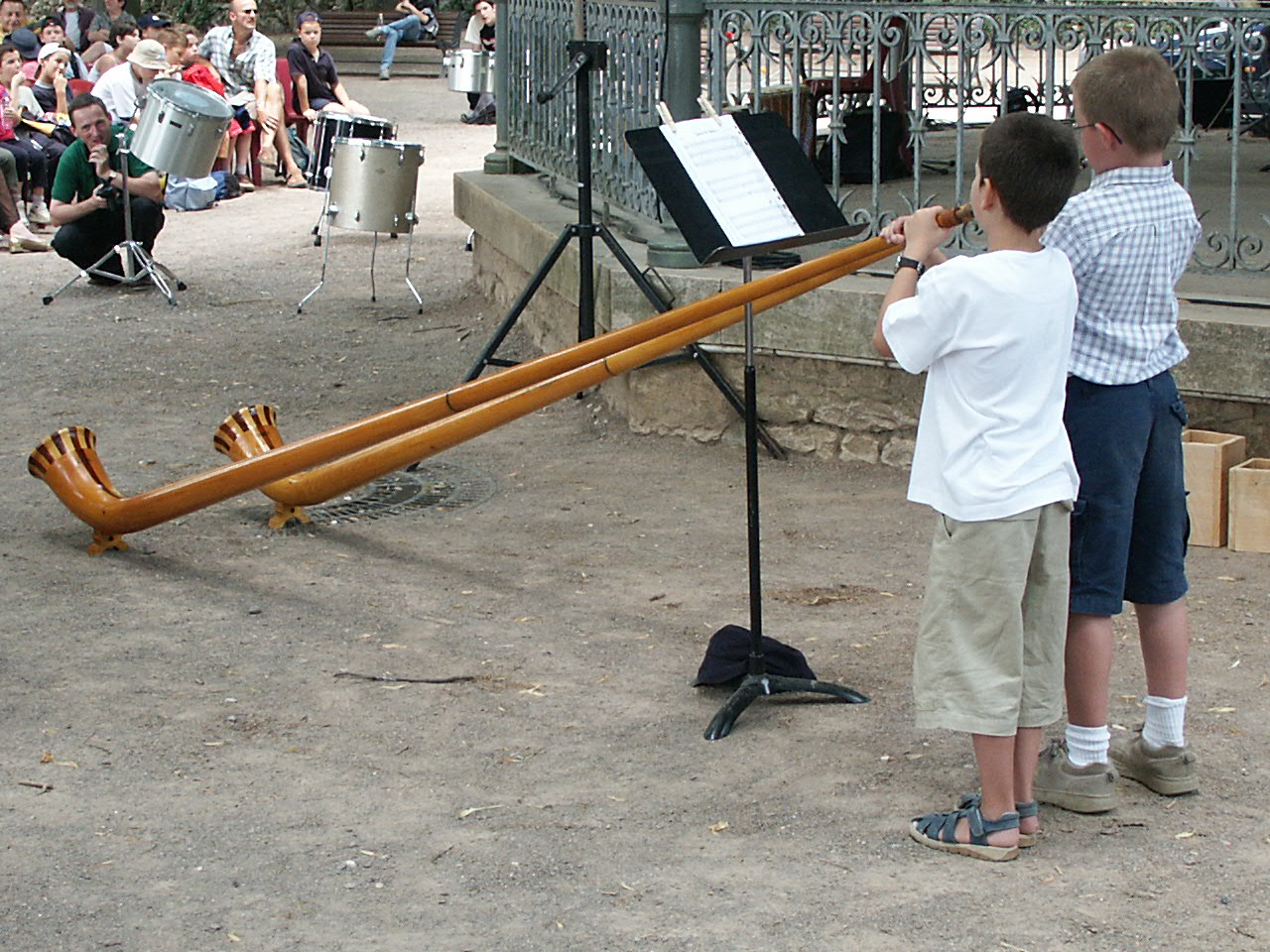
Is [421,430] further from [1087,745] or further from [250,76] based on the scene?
[250,76]

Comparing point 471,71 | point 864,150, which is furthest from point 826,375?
point 471,71

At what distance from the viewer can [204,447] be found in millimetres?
7371

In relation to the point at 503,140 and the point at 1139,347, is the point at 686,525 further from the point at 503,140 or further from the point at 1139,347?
the point at 503,140

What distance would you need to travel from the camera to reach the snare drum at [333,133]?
11859 millimetres

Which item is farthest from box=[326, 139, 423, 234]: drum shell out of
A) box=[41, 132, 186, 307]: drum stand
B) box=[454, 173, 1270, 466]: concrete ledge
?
box=[454, 173, 1270, 466]: concrete ledge

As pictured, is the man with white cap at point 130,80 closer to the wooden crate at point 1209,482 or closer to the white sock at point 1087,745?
the wooden crate at point 1209,482

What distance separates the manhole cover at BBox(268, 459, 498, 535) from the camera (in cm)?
635

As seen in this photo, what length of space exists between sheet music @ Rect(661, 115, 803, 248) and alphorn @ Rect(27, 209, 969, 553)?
0.47 feet

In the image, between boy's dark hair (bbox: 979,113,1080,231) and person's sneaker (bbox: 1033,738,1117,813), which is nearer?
boy's dark hair (bbox: 979,113,1080,231)

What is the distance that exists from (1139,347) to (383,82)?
22.1 metres

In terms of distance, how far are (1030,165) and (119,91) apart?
40.9ft

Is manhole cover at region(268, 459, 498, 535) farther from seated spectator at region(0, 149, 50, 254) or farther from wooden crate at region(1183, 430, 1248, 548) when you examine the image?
seated spectator at region(0, 149, 50, 254)

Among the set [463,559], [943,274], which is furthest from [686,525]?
[943,274]

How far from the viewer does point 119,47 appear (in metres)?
15.6
